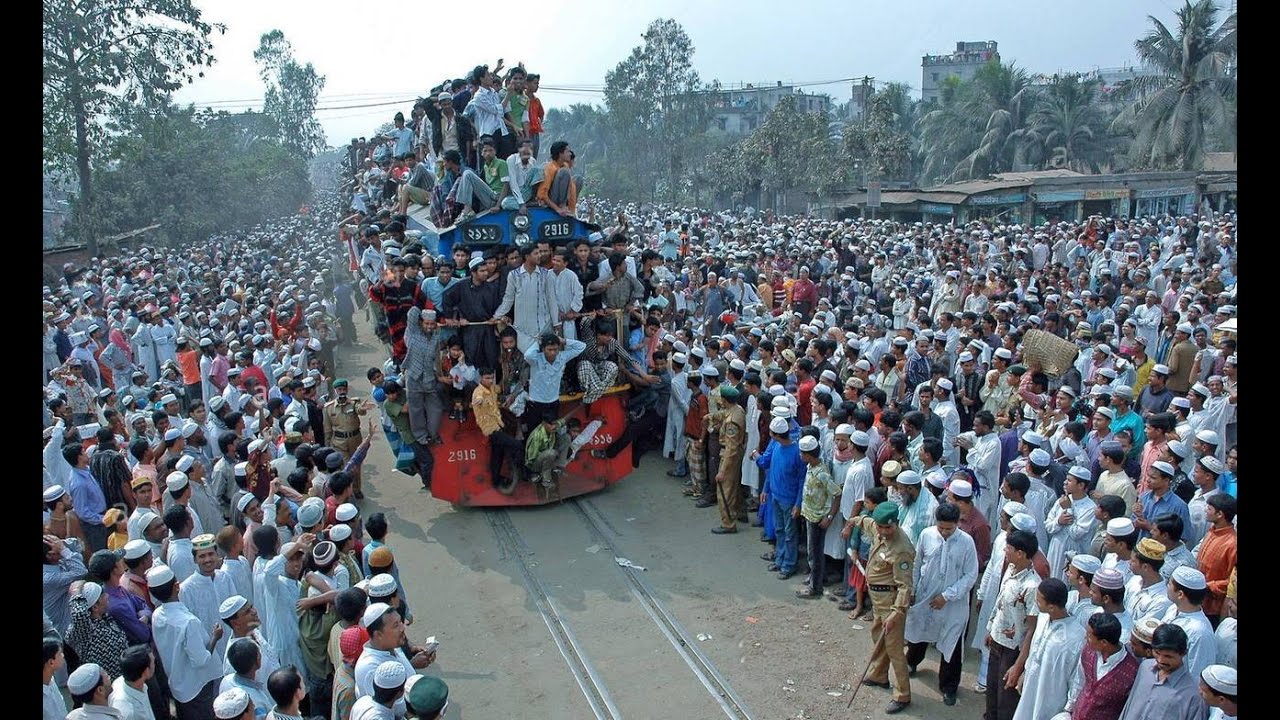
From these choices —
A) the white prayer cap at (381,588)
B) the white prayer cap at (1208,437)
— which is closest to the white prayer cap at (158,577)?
the white prayer cap at (381,588)

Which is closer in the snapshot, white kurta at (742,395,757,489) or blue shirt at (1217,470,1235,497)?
blue shirt at (1217,470,1235,497)

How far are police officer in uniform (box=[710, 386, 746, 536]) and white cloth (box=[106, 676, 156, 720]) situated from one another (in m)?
6.09

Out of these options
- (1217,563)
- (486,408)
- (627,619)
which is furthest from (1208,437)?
(486,408)

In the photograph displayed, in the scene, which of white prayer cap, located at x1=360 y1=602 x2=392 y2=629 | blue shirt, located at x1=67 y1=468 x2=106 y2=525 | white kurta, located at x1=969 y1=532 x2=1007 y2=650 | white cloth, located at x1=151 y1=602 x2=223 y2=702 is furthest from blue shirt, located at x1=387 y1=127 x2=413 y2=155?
white kurta, located at x1=969 y1=532 x2=1007 y2=650

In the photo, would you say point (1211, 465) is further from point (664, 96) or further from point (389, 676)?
point (664, 96)

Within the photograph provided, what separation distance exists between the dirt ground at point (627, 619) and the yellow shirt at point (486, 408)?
3.95 ft

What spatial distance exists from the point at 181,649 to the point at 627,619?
3.85m

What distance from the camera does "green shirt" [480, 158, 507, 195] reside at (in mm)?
11852

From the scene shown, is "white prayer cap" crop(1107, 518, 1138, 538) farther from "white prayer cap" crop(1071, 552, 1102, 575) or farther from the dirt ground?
the dirt ground

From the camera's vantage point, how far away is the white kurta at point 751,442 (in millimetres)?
9891

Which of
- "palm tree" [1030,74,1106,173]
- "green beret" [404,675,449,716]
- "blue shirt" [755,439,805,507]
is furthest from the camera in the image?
"palm tree" [1030,74,1106,173]

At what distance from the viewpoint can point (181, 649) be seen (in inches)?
214

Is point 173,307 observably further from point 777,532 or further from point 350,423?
point 777,532

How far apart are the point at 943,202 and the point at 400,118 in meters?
17.7
